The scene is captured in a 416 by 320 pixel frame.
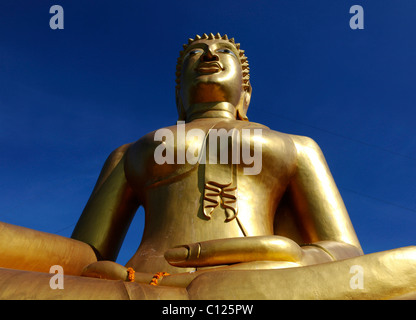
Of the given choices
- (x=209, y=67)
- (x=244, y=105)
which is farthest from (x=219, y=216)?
(x=244, y=105)

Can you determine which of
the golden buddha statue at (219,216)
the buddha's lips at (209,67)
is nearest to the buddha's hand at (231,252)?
the golden buddha statue at (219,216)

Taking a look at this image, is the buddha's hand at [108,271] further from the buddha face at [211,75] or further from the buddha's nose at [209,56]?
the buddha's nose at [209,56]

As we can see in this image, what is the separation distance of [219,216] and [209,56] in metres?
1.70

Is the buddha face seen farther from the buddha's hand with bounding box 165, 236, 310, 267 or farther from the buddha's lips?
the buddha's hand with bounding box 165, 236, 310, 267

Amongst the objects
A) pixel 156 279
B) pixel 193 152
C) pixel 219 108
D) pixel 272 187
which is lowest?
pixel 156 279

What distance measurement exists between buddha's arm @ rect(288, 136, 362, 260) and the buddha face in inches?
31.1

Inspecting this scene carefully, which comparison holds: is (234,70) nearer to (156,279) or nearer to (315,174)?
(315,174)

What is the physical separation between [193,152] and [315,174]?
1039mm

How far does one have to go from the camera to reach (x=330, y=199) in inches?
152

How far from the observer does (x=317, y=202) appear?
151 inches

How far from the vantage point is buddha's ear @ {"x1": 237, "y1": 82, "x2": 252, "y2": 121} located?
4.73m

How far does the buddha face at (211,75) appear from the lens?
4449 mm

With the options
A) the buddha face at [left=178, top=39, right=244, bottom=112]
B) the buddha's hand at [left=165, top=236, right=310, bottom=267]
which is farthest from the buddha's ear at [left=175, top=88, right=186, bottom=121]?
the buddha's hand at [left=165, top=236, right=310, bottom=267]
